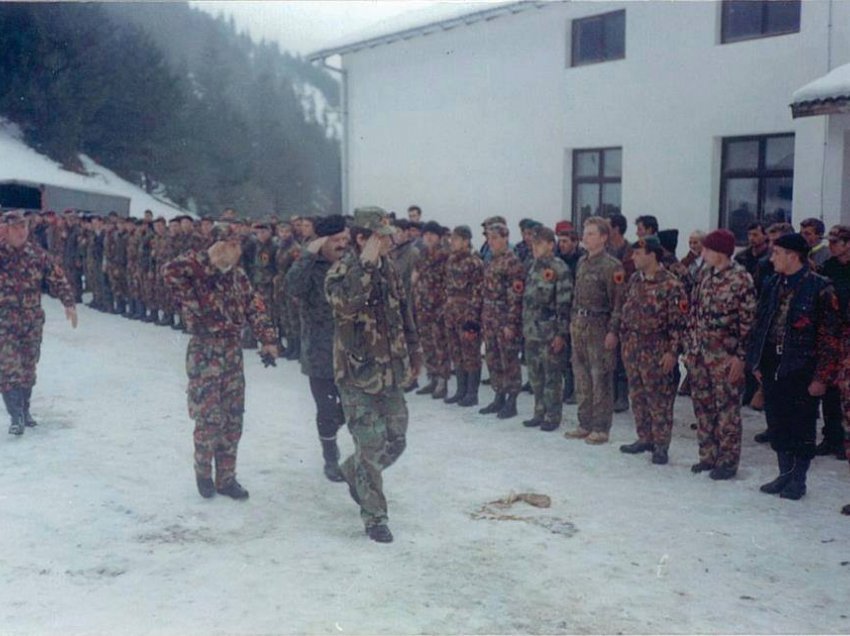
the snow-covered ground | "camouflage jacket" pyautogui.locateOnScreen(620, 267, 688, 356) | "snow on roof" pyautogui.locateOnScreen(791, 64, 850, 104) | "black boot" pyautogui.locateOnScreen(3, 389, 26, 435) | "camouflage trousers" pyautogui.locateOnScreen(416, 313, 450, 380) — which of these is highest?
"snow on roof" pyautogui.locateOnScreen(791, 64, 850, 104)

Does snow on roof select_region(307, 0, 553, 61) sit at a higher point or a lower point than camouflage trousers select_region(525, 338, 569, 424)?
higher

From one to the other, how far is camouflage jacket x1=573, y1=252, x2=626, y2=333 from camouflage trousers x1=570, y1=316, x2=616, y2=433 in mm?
81

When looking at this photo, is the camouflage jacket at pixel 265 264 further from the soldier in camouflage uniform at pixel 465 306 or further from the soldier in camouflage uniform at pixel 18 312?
the soldier in camouflage uniform at pixel 18 312

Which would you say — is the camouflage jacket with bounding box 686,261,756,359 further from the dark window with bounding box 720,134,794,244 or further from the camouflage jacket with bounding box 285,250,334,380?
the dark window with bounding box 720,134,794,244

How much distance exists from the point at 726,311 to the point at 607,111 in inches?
335

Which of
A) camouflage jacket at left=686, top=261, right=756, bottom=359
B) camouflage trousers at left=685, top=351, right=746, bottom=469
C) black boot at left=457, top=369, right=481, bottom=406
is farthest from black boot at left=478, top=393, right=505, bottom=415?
camouflage jacket at left=686, top=261, right=756, bottom=359

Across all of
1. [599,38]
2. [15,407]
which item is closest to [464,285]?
[15,407]

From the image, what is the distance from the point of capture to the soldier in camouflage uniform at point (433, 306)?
31.2ft

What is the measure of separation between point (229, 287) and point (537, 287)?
122 inches

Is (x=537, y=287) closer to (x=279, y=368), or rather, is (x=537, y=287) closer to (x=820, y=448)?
(x=820, y=448)

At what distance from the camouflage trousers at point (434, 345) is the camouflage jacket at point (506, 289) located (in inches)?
43.9

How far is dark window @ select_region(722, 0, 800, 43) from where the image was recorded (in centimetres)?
1164

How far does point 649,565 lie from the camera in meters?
4.81

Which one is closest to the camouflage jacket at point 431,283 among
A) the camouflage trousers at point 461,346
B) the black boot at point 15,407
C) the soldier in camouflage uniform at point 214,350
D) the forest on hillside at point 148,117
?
the camouflage trousers at point 461,346
